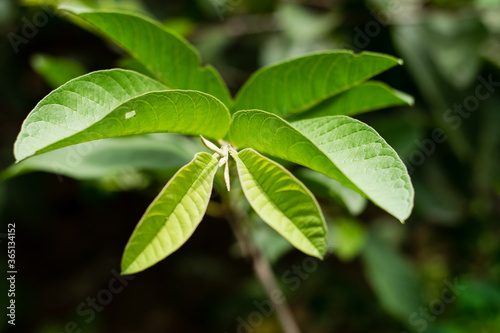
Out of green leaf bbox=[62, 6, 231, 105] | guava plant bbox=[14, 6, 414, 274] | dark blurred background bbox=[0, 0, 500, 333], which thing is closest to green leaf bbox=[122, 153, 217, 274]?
guava plant bbox=[14, 6, 414, 274]

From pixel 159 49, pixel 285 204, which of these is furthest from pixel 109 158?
pixel 285 204

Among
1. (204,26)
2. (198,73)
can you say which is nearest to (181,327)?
(204,26)

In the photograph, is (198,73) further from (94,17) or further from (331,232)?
(331,232)

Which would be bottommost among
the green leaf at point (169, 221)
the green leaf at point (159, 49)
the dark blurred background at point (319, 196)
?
the dark blurred background at point (319, 196)

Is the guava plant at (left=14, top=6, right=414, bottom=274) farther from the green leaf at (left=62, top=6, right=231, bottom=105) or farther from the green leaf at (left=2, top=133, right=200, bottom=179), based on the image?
the green leaf at (left=2, top=133, right=200, bottom=179)

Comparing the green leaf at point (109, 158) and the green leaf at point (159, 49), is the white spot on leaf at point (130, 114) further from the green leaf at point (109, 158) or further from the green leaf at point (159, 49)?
the green leaf at point (109, 158)

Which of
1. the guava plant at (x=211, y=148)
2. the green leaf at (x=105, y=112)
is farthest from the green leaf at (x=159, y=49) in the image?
the green leaf at (x=105, y=112)
